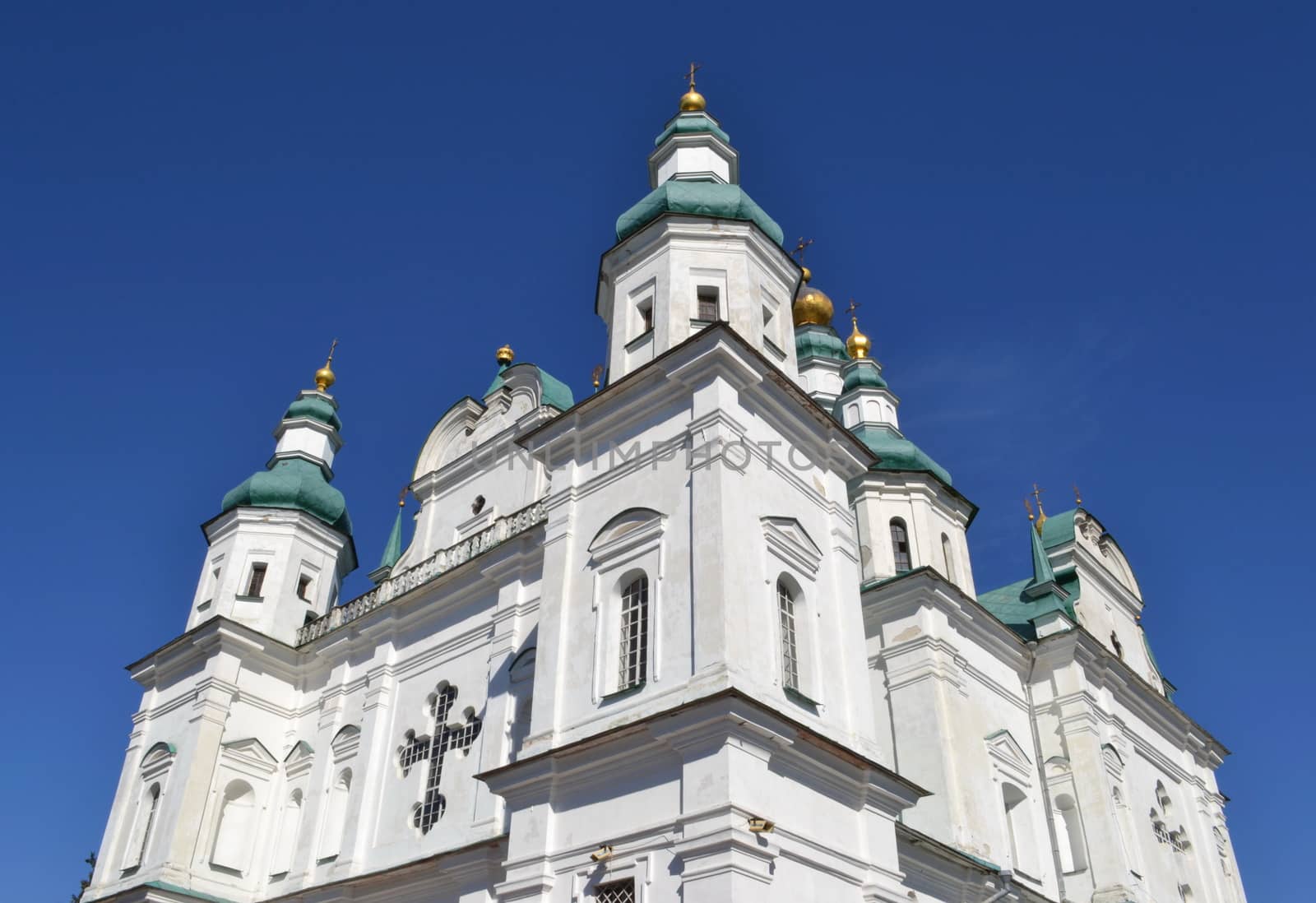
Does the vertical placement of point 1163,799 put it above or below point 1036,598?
below

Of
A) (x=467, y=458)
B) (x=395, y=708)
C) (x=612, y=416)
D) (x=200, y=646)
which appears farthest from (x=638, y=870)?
(x=200, y=646)

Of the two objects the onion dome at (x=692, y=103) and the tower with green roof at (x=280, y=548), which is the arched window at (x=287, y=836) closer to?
the tower with green roof at (x=280, y=548)

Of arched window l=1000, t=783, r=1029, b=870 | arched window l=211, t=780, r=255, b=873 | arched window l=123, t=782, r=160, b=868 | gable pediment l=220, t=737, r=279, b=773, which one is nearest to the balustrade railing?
gable pediment l=220, t=737, r=279, b=773

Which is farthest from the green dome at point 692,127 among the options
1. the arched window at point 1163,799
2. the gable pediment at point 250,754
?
the arched window at point 1163,799

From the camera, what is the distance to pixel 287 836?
66.3 feet

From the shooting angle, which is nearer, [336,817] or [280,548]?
[336,817]

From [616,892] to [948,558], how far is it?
12066 mm

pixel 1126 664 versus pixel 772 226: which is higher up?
pixel 772 226

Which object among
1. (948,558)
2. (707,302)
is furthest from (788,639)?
(948,558)

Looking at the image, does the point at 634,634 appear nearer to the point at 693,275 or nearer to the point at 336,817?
the point at 693,275

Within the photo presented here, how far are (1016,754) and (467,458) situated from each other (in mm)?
11498

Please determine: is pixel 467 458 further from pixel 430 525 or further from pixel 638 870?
pixel 638 870

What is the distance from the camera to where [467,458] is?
21.8 meters

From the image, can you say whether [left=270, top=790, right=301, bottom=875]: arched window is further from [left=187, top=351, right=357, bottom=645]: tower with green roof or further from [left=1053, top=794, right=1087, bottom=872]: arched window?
[left=1053, top=794, right=1087, bottom=872]: arched window
